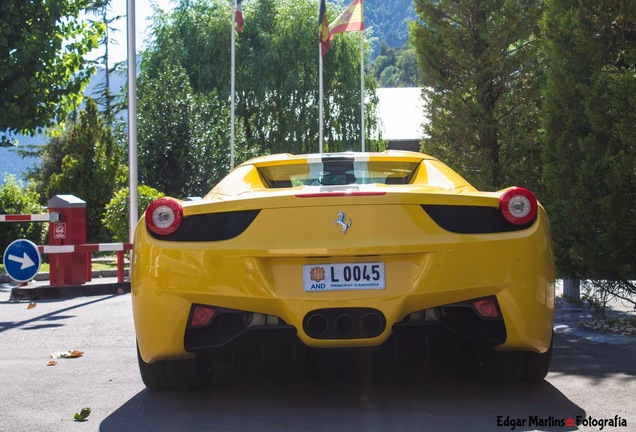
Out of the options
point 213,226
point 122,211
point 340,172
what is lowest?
point 122,211

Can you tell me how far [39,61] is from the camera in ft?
71.1

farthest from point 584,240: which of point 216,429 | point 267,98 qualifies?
point 267,98

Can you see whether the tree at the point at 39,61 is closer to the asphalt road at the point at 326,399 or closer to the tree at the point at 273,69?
the tree at the point at 273,69

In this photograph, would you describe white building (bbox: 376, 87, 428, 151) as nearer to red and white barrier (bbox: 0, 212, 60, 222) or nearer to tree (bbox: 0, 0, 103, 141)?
tree (bbox: 0, 0, 103, 141)

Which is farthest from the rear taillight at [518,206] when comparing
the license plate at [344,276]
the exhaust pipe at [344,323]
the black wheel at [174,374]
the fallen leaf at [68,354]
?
the fallen leaf at [68,354]

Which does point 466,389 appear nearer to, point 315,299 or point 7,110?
point 315,299

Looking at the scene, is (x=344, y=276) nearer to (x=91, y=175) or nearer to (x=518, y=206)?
(x=518, y=206)

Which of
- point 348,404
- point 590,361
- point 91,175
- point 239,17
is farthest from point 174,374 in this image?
point 91,175

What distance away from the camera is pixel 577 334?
809cm

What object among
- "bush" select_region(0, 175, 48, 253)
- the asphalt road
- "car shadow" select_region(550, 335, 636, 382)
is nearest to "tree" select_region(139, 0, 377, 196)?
"bush" select_region(0, 175, 48, 253)

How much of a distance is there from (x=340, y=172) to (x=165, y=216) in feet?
5.26

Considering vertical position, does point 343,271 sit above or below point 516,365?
above

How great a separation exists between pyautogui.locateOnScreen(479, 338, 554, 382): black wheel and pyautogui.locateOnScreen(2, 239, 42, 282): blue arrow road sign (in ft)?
25.7

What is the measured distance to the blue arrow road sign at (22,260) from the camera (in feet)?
39.6
